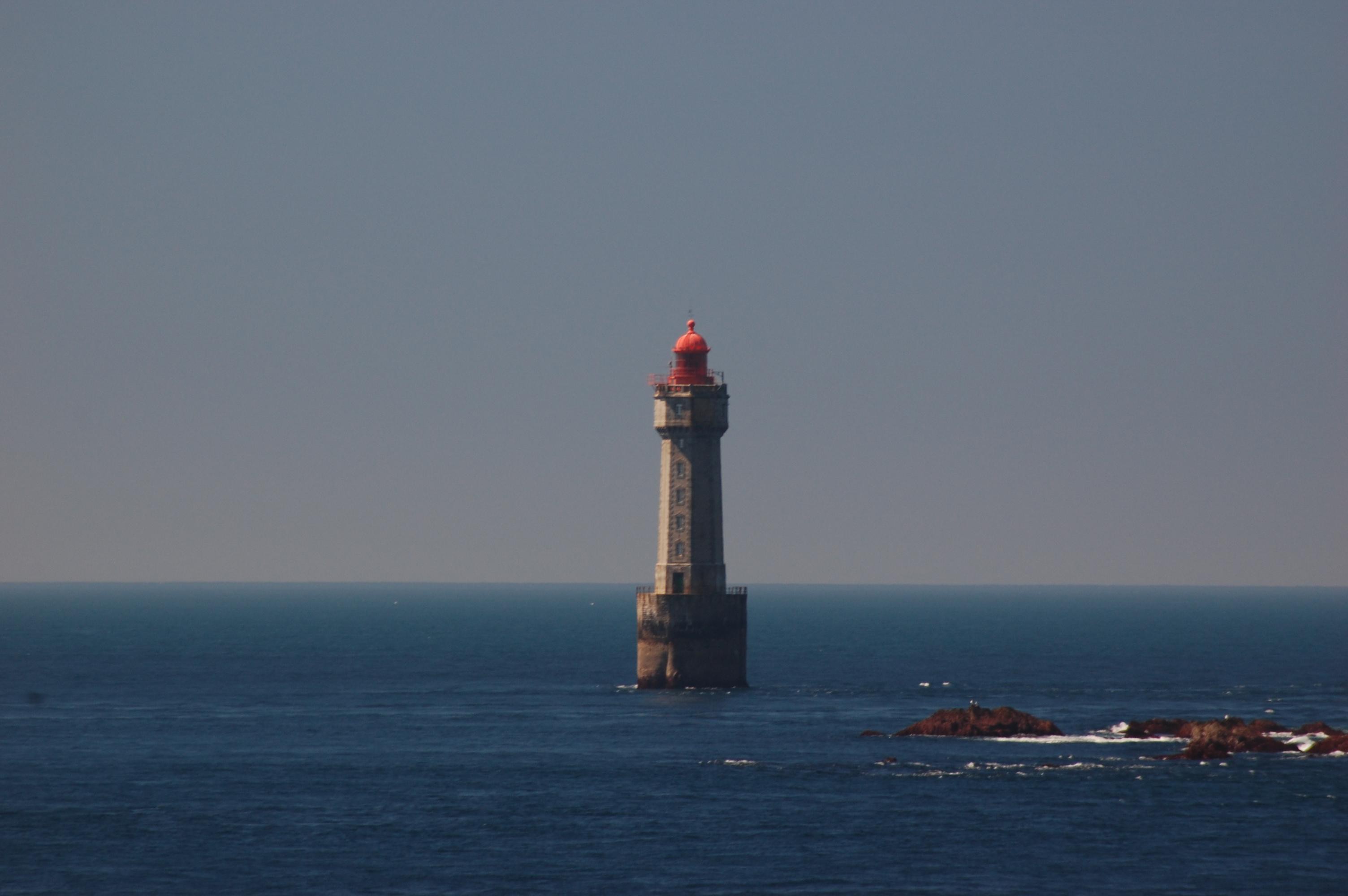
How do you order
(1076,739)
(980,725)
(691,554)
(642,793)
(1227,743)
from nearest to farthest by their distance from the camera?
(642,793) < (1227,743) < (1076,739) < (980,725) < (691,554)

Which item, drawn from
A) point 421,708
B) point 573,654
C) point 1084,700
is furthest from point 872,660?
point 421,708

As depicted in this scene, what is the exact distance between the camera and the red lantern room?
100375mm

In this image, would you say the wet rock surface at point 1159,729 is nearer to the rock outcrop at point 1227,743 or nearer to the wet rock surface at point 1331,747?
the rock outcrop at point 1227,743

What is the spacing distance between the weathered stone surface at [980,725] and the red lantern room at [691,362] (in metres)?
22.8

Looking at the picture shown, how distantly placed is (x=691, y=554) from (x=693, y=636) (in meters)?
Answer: 4.33

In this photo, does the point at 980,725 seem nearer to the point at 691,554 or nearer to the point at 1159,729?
the point at 1159,729

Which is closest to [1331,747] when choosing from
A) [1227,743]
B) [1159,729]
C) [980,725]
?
[1227,743]

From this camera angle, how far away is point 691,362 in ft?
332

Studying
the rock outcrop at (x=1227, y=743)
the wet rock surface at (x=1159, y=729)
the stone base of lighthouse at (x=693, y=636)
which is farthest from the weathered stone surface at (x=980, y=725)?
the stone base of lighthouse at (x=693, y=636)

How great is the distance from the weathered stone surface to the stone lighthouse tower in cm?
1467

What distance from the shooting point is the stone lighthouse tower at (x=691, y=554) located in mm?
98812

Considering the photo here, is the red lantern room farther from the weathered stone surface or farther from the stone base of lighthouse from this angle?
the weathered stone surface

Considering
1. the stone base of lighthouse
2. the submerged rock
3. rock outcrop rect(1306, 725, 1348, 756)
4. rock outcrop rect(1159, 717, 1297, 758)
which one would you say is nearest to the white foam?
rock outcrop rect(1159, 717, 1297, 758)

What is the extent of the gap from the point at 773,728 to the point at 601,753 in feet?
35.9
